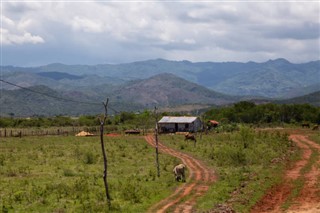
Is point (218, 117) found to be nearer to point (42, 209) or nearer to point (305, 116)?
point (305, 116)

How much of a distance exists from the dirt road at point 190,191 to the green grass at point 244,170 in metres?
0.62

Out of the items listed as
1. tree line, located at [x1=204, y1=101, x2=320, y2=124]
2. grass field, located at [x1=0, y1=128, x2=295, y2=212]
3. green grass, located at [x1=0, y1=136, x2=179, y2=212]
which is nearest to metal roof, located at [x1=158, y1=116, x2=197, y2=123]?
tree line, located at [x1=204, y1=101, x2=320, y2=124]

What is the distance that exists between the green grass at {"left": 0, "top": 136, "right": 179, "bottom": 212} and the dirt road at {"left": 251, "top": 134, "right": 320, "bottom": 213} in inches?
256

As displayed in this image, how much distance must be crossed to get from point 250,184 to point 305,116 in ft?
301

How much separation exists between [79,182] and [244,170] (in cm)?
1405

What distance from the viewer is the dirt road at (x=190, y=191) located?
24656 millimetres

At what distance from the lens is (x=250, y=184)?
3111cm

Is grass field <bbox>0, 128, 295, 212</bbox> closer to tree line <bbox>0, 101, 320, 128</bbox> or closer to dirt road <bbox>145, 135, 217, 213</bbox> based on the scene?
dirt road <bbox>145, 135, 217, 213</bbox>

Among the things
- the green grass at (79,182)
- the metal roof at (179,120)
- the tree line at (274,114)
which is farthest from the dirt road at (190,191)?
the tree line at (274,114)

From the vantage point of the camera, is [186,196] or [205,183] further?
[205,183]

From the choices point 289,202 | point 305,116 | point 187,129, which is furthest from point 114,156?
point 305,116

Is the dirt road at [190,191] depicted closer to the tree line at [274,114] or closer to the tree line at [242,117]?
the tree line at [242,117]

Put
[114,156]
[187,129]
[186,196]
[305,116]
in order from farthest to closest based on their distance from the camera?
[305,116] → [187,129] → [114,156] → [186,196]

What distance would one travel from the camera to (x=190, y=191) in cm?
2920
